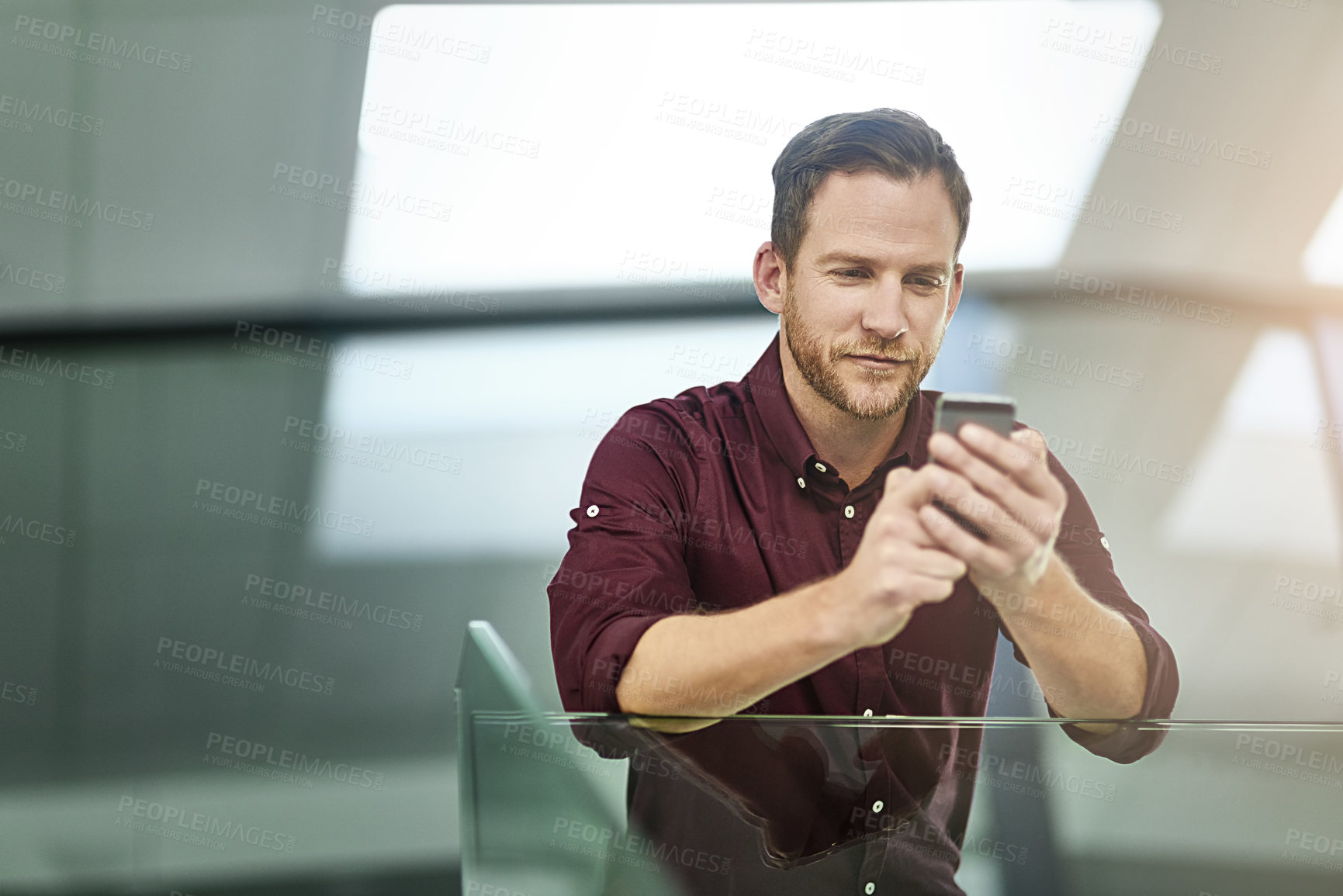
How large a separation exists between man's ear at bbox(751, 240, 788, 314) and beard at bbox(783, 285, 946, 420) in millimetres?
118

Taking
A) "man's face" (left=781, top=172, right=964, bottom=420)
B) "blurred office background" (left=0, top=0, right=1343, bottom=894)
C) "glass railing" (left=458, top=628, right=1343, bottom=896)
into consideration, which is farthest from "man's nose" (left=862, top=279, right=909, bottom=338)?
"blurred office background" (left=0, top=0, right=1343, bottom=894)

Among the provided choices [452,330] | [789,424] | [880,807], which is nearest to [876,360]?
[789,424]

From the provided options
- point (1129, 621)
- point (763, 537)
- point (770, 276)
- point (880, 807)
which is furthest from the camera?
point (770, 276)

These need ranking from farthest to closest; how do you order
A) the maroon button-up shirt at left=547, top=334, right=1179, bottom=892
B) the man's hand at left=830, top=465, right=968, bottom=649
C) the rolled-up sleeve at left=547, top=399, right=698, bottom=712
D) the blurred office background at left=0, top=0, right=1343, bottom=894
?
the blurred office background at left=0, top=0, right=1343, bottom=894 < the maroon button-up shirt at left=547, top=334, right=1179, bottom=892 < the rolled-up sleeve at left=547, top=399, right=698, bottom=712 < the man's hand at left=830, top=465, right=968, bottom=649

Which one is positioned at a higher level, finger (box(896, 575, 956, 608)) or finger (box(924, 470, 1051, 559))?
finger (box(924, 470, 1051, 559))

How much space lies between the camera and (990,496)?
3.15ft

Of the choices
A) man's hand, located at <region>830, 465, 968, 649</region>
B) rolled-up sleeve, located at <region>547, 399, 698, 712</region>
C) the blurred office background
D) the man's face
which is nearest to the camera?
man's hand, located at <region>830, 465, 968, 649</region>

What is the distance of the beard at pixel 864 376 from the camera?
4.78 feet

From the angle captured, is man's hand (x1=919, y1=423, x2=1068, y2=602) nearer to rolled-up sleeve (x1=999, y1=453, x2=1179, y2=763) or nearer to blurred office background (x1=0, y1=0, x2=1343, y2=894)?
rolled-up sleeve (x1=999, y1=453, x2=1179, y2=763)

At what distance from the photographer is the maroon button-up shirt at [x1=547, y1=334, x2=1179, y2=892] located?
131 cm

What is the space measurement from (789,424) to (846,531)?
172 millimetres

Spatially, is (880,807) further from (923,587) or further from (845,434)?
(845,434)

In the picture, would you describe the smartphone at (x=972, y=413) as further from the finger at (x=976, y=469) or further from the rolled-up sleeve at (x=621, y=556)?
the rolled-up sleeve at (x=621, y=556)

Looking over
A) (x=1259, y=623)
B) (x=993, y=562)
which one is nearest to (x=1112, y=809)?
(x=993, y=562)
